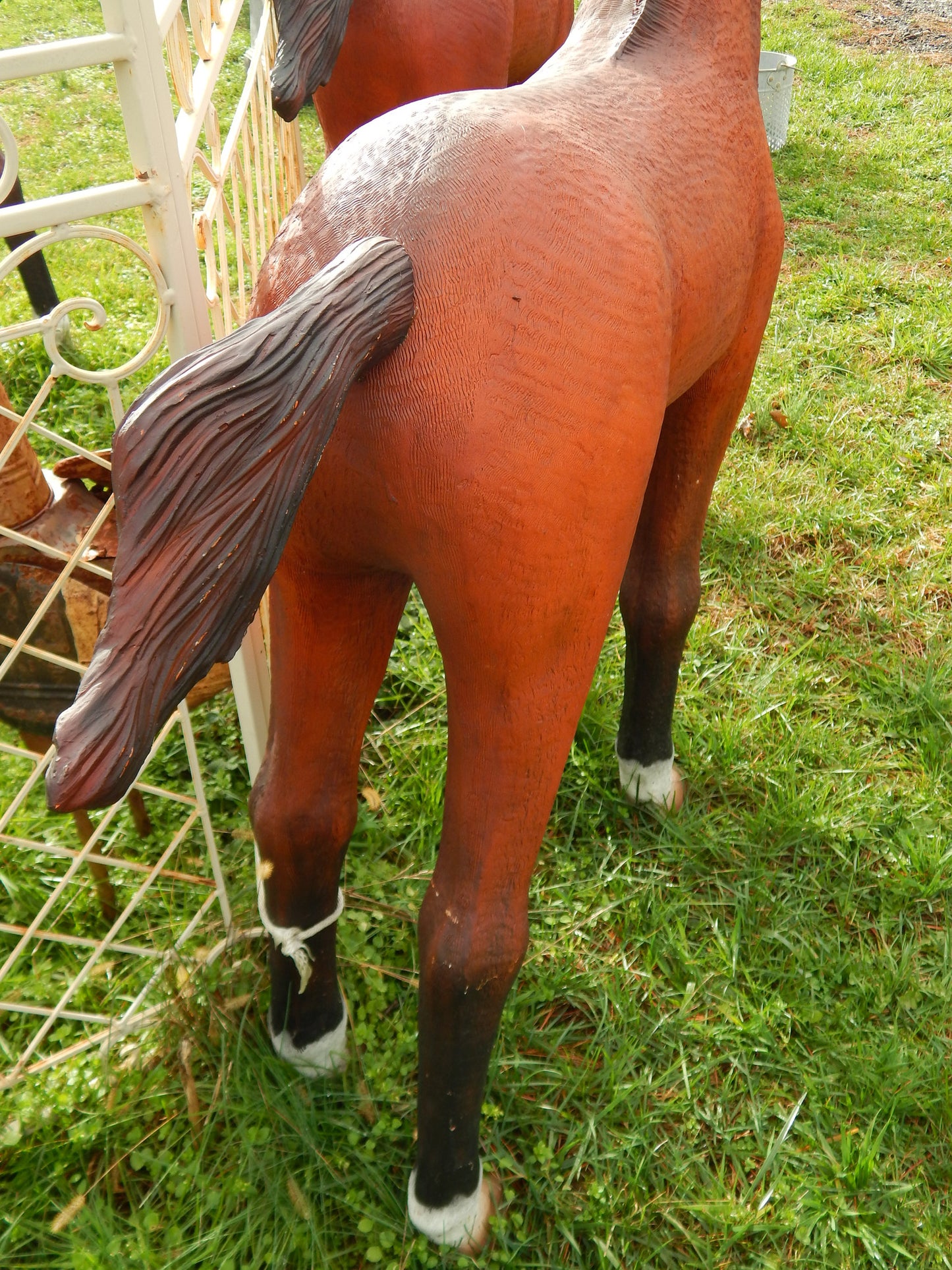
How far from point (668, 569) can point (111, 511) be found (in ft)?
2.76

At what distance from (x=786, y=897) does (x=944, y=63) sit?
590cm

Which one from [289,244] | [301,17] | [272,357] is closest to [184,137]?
[301,17]

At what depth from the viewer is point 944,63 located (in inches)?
232

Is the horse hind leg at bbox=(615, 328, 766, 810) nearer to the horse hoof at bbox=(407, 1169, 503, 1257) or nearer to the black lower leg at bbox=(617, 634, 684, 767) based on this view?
the black lower leg at bbox=(617, 634, 684, 767)

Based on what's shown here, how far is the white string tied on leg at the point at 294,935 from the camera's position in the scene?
4.27ft

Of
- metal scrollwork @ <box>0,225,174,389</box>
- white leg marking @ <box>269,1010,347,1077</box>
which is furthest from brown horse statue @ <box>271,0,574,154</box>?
white leg marking @ <box>269,1010,347,1077</box>

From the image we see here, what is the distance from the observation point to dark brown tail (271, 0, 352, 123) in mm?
1337

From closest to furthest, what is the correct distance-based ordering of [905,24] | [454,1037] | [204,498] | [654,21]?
[204,498], [454,1037], [654,21], [905,24]

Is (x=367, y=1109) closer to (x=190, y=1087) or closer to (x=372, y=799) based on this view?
(x=190, y=1087)

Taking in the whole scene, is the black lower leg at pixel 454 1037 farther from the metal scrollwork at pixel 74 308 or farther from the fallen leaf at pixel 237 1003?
the metal scrollwork at pixel 74 308

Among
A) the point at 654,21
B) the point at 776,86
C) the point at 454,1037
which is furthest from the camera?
the point at 776,86

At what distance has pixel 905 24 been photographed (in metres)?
6.55

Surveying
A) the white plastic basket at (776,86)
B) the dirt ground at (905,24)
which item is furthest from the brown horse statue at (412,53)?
the dirt ground at (905,24)

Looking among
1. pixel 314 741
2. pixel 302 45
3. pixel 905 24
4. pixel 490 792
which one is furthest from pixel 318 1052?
pixel 905 24
